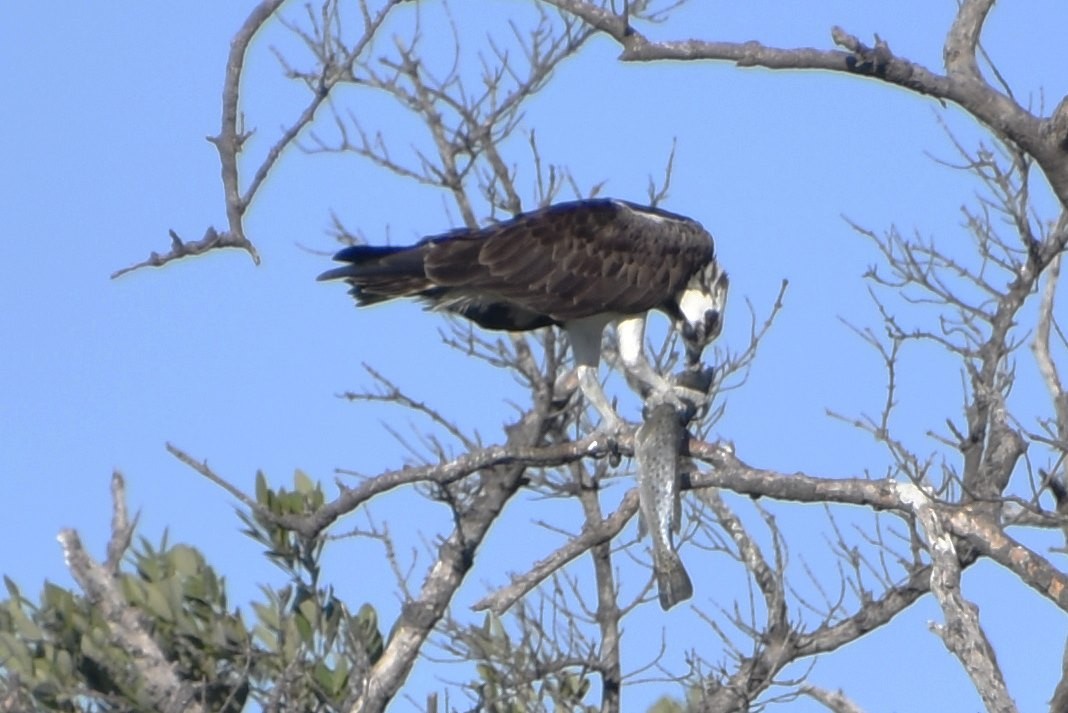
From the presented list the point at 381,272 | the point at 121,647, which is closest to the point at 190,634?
the point at 121,647

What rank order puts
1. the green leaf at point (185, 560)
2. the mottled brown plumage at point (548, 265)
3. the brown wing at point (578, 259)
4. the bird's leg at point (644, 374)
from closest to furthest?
1. the bird's leg at point (644, 374)
2. the mottled brown plumage at point (548, 265)
3. the brown wing at point (578, 259)
4. the green leaf at point (185, 560)

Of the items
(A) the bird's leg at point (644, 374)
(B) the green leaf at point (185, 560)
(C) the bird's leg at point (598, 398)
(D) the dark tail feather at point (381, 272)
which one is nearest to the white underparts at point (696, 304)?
(A) the bird's leg at point (644, 374)

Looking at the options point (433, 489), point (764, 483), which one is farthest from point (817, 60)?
point (433, 489)

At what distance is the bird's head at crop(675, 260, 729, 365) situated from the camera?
860cm

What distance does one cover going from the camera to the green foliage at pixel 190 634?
300 inches

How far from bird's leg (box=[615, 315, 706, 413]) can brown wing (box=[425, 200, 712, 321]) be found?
0.36ft

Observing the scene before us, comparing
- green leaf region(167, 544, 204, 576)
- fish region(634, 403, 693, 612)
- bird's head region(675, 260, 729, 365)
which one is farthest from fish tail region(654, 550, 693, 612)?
green leaf region(167, 544, 204, 576)

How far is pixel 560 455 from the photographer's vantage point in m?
6.93

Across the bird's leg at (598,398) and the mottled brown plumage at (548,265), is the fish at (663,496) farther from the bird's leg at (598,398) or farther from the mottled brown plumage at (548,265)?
the mottled brown plumage at (548,265)

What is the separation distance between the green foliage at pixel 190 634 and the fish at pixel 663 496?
1527 millimetres

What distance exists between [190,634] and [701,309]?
2.80m

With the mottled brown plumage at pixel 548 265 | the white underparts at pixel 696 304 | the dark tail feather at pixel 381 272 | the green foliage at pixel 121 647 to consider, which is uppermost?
the white underparts at pixel 696 304

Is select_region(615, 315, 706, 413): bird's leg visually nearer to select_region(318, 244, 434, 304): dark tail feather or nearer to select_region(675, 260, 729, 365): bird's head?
select_region(675, 260, 729, 365): bird's head

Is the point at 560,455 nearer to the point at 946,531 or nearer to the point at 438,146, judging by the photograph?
the point at 946,531
